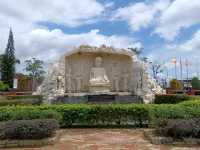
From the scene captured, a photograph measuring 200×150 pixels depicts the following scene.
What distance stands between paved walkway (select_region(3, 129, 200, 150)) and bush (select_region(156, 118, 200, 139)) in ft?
1.70

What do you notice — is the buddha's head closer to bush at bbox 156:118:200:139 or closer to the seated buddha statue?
the seated buddha statue

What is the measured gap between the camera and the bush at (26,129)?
25.0 feet

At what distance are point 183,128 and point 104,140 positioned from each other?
6.54ft

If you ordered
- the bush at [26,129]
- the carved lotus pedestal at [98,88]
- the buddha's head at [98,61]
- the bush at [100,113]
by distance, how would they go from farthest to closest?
the buddha's head at [98,61] → the carved lotus pedestal at [98,88] → the bush at [100,113] → the bush at [26,129]

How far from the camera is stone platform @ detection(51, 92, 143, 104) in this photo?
17.5 m

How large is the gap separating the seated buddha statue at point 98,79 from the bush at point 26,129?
36.8 ft

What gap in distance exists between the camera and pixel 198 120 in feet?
26.2

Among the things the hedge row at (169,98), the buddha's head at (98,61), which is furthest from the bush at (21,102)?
the hedge row at (169,98)

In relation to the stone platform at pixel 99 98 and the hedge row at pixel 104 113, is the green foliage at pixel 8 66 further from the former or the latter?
the hedge row at pixel 104 113

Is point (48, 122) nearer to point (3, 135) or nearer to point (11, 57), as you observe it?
point (3, 135)

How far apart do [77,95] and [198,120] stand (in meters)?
10.5

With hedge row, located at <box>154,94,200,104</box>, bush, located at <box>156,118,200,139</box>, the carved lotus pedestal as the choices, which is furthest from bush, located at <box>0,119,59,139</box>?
the carved lotus pedestal

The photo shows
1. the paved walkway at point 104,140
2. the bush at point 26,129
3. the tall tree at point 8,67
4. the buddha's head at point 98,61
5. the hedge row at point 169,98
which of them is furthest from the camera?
the tall tree at point 8,67

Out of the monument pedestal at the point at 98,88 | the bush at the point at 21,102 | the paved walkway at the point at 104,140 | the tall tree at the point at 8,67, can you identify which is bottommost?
the paved walkway at the point at 104,140
